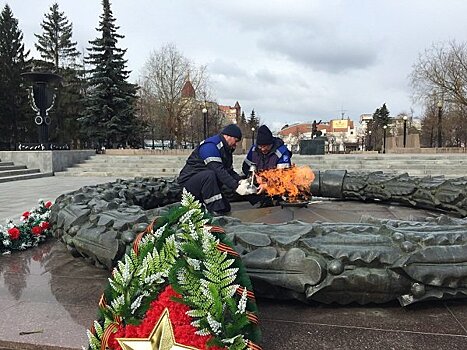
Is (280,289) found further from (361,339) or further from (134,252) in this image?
(134,252)

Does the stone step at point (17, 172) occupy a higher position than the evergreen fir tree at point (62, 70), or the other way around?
the evergreen fir tree at point (62, 70)

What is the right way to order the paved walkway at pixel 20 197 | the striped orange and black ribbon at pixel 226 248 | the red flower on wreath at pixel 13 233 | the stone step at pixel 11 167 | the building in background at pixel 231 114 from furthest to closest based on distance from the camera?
the building in background at pixel 231 114 < the stone step at pixel 11 167 < the paved walkway at pixel 20 197 < the red flower on wreath at pixel 13 233 < the striped orange and black ribbon at pixel 226 248

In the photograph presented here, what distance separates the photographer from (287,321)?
2.03 metres

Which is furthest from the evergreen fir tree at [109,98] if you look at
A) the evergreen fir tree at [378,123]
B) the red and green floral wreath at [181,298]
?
the evergreen fir tree at [378,123]

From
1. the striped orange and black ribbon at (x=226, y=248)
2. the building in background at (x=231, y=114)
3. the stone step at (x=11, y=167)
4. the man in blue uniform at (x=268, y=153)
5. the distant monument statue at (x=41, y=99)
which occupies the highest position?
the building in background at (x=231, y=114)

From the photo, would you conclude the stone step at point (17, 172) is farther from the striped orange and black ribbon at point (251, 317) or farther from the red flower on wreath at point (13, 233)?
the striped orange and black ribbon at point (251, 317)

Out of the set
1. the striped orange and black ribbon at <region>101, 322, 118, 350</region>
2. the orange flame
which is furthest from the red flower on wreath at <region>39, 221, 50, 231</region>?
the striped orange and black ribbon at <region>101, 322, 118, 350</region>

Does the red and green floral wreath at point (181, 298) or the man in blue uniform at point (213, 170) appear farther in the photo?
the man in blue uniform at point (213, 170)

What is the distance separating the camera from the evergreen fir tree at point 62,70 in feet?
113

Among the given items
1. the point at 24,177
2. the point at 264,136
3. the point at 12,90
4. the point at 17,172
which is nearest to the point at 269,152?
the point at 264,136

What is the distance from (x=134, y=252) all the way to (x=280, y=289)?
0.83 meters

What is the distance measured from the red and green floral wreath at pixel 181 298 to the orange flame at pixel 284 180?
238cm

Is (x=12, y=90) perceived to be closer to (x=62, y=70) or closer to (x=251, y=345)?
(x=62, y=70)

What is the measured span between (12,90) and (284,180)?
3340 centimetres
